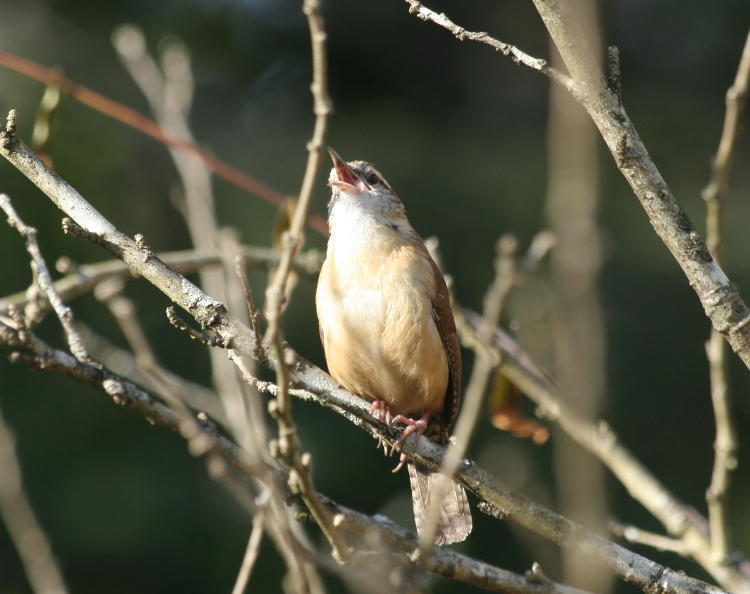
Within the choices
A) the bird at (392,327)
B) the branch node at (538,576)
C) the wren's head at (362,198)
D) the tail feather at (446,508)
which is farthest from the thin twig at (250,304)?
the wren's head at (362,198)

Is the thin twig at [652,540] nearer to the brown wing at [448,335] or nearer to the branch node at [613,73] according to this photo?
the brown wing at [448,335]

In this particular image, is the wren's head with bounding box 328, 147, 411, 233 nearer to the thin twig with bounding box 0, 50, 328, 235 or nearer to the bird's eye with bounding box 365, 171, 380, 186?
the bird's eye with bounding box 365, 171, 380, 186

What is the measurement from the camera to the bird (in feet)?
12.2

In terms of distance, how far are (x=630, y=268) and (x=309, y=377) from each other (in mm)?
6526

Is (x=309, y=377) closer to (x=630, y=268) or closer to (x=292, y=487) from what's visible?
(x=292, y=487)

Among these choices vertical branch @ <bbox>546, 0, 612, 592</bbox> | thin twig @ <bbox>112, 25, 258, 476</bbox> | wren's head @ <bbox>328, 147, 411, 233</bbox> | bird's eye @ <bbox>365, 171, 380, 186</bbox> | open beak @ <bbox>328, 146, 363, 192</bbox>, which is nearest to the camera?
vertical branch @ <bbox>546, 0, 612, 592</bbox>

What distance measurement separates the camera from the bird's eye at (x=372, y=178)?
4.45 metres

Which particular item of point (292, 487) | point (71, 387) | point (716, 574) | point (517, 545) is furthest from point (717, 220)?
point (71, 387)

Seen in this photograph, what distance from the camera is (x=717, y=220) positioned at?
9.73ft

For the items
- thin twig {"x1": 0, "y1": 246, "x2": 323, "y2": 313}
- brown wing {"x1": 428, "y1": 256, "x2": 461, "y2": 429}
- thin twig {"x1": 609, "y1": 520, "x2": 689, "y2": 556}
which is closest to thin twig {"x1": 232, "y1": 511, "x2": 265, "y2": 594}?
thin twig {"x1": 0, "y1": 246, "x2": 323, "y2": 313}

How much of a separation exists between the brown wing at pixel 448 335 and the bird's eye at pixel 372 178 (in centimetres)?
59

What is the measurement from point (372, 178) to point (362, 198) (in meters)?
0.33

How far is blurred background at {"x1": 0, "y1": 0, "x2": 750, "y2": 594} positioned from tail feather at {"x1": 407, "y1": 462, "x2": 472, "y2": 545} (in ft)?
2.25

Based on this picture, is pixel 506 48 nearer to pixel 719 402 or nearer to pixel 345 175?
pixel 719 402
